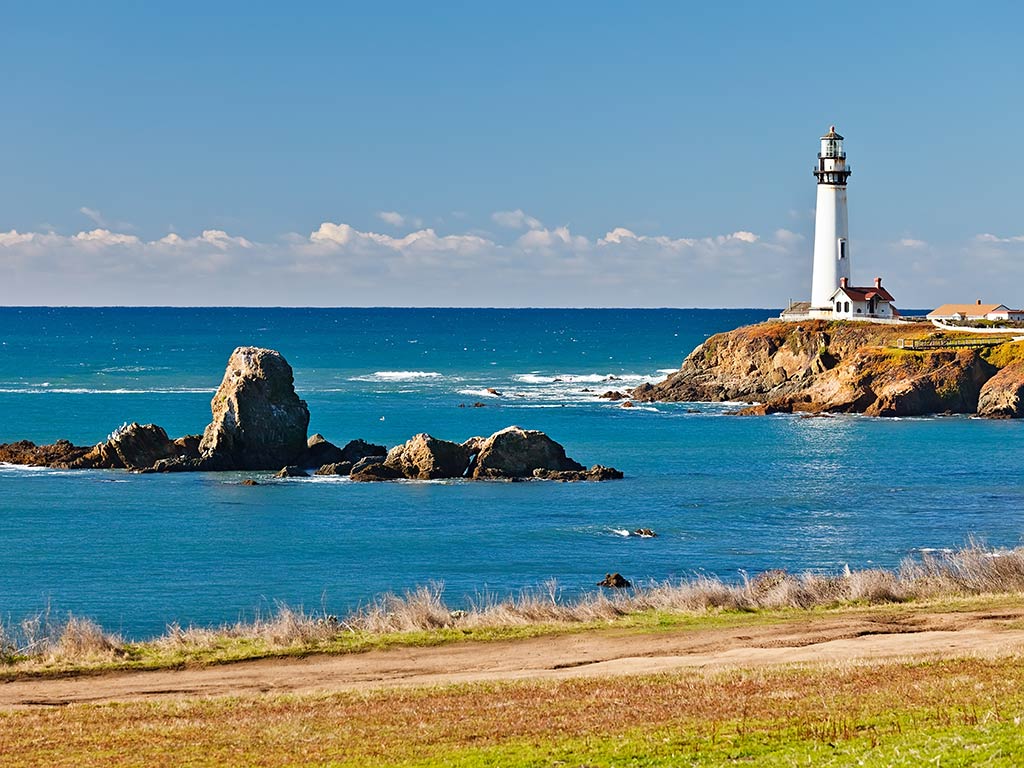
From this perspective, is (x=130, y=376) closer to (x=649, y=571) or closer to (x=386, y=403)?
(x=386, y=403)

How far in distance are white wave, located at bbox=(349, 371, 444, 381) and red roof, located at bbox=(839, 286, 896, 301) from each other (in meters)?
47.9

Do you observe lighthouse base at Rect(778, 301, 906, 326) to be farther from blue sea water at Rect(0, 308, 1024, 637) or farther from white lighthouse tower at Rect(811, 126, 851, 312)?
blue sea water at Rect(0, 308, 1024, 637)

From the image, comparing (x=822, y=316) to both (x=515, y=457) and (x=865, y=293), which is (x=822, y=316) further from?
(x=515, y=457)

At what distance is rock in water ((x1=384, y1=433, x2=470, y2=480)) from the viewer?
228 feet

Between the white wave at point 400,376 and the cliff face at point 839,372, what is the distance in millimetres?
35606

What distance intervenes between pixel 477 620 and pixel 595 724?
42.4 ft

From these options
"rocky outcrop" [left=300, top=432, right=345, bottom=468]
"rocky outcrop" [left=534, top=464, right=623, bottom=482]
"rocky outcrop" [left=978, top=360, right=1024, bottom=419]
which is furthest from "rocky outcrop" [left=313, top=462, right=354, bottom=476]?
"rocky outcrop" [left=978, top=360, right=1024, bottom=419]

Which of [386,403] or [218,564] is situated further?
[386,403]

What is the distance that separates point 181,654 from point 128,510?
2961cm

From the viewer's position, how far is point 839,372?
10369cm

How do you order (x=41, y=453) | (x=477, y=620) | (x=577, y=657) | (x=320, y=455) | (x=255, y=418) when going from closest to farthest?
(x=577, y=657) < (x=477, y=620) < (x=255, y=418) < (x=320, y=455) < (x=41, y=453)

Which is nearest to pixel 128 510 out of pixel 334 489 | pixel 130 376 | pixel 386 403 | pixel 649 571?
pixel 334 489

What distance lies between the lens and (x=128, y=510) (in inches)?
2395

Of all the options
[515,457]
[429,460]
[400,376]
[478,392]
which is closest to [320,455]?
[429,460]
